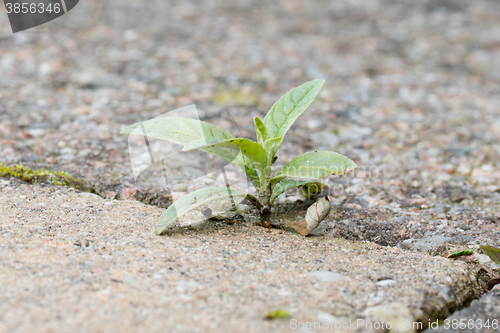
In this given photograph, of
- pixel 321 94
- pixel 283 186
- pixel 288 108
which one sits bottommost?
pixel 321 94

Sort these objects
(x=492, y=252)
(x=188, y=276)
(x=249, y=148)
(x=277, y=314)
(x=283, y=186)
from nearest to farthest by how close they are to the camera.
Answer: (x=277, y=314) → (x=188, y=276) → (x=492, y=252) → (x=249, y=148) → (x=283, y=186)

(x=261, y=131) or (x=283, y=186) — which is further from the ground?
(x=261, y=131)

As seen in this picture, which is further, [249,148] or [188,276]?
[249,148]

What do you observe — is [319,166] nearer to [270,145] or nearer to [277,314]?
[270,145]

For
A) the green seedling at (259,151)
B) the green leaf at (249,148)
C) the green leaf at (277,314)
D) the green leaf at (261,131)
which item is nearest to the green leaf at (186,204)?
the green seedling at (259,151)

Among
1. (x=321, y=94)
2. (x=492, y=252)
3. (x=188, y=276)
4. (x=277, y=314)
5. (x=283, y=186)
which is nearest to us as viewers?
(x=277, y=314)

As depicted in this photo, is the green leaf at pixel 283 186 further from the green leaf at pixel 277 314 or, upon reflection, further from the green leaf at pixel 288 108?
the green leaf at pixel 277 314

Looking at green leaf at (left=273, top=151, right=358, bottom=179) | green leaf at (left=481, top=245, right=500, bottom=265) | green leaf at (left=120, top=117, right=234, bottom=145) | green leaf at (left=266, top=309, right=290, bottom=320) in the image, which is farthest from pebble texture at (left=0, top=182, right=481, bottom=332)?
green leaf at (left=120, top=117, right=234, bottom=145)

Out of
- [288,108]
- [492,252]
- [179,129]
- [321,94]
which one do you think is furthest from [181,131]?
[321,94]
